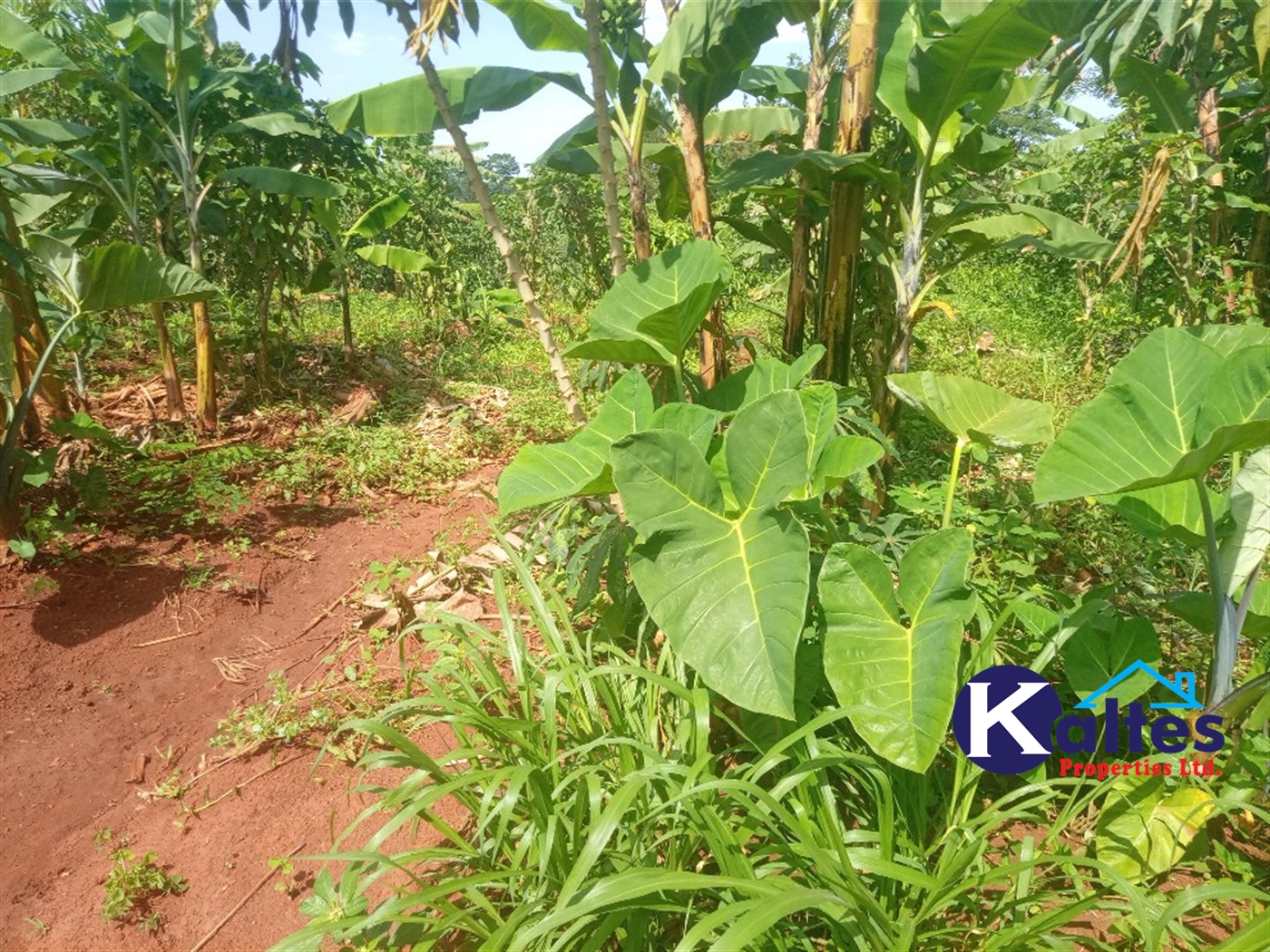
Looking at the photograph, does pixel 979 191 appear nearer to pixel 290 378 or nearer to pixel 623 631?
pixel 623 631

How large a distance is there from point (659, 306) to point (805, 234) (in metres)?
1.15

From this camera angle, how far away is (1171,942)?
1300 millimetres

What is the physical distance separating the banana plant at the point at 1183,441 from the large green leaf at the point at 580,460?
87 centimetres

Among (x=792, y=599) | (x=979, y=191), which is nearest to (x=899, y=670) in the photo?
(x=792, y=599)

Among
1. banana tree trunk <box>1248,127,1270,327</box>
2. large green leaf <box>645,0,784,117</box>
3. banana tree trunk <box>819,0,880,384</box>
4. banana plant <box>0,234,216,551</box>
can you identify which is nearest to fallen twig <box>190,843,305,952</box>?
banana plant <box>0,234,216,551</box>

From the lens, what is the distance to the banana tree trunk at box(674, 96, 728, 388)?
285 centimetres

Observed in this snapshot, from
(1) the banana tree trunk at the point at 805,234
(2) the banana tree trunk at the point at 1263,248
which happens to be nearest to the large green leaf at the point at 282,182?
(1) the banana tree trunk at the point at 805,234

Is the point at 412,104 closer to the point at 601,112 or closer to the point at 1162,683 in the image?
the point at 601,112

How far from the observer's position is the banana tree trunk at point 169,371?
152 inches

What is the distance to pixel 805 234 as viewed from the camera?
2998mm

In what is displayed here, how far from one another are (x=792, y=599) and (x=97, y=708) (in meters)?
2.23

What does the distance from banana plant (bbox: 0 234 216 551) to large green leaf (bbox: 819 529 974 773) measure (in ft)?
9.16

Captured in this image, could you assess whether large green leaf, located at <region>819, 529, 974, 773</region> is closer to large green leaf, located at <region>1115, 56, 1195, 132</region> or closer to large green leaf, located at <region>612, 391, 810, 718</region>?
large green leaf, located at <region>612, 391, 810, 718</region>

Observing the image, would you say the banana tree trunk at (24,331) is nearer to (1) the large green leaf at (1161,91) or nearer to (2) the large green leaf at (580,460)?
(2) the large green leaf at (580,460)
